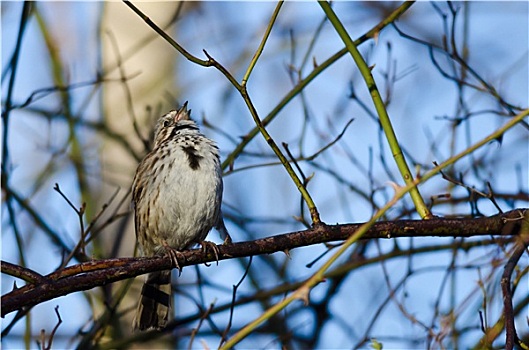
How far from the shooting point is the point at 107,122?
610cm

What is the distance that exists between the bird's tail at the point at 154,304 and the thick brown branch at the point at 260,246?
1.54 metres

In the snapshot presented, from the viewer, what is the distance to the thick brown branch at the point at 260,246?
3.02m

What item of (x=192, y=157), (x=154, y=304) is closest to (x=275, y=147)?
(x=192, y=157)

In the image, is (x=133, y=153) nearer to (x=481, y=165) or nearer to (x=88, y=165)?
(x=88, y=165)

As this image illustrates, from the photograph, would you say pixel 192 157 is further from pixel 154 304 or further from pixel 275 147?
pixel 275 147

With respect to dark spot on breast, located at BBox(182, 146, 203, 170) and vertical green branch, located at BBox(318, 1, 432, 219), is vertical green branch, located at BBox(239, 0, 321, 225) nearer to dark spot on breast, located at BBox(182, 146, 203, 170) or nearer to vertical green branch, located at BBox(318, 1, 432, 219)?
vertical green branch, located at BBox(318, 1, 432, 219)

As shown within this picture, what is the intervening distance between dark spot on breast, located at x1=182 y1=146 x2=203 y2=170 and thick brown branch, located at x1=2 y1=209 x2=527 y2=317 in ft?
4.10

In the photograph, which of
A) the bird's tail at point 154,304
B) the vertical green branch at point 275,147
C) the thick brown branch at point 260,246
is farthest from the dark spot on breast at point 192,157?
the vertical green branch at point 275,147

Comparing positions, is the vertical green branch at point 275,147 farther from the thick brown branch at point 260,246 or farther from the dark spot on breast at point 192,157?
the dark spot on breast at point 192,157

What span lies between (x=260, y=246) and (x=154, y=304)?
1.99 m

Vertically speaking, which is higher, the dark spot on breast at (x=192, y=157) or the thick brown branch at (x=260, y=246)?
the dark spot on breast at (x=192, y=157)

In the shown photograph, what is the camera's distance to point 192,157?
480 centimetres

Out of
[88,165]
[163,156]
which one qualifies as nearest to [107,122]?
[88,165]

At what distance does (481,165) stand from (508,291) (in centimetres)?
233
